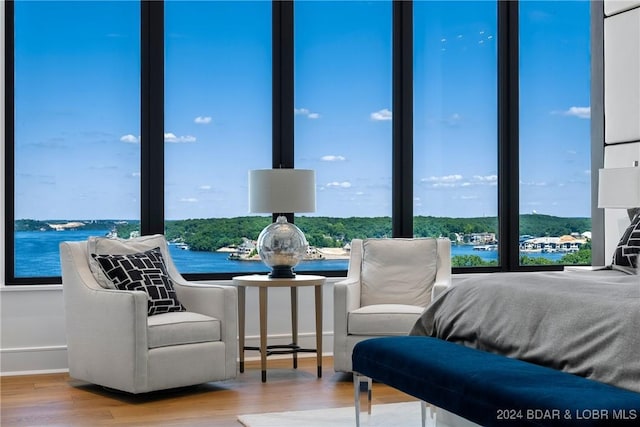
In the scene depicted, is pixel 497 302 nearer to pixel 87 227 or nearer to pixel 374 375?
pixel 374 375

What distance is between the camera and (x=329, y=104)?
6188 millimetres

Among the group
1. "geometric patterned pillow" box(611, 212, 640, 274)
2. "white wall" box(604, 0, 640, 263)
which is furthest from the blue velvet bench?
"white wall" box(604, 0, 640, 263)

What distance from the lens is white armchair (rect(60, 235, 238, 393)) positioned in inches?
175

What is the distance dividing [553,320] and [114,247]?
111 inches

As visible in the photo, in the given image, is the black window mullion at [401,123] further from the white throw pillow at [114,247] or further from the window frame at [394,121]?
the white throw pillow at [114,247]

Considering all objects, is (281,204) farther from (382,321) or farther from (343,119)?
(343,119)

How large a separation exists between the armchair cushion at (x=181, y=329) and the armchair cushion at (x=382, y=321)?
80cm

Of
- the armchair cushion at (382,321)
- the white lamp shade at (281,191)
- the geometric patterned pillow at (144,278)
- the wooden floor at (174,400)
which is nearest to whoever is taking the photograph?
the wooden floor at (174,400)

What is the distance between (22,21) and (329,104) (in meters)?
2.15

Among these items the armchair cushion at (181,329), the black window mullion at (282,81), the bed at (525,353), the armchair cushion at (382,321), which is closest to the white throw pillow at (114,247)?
the armchair cushion at (181,329)

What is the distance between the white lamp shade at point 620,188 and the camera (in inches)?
200

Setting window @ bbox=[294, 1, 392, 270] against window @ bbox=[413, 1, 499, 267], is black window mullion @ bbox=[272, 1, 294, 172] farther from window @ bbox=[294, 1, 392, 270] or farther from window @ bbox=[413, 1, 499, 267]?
window @ bbox=[413, 1, 499, 267]

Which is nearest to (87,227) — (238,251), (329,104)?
(238,251)

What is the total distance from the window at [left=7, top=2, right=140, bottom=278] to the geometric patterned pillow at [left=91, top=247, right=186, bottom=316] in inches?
32.9
